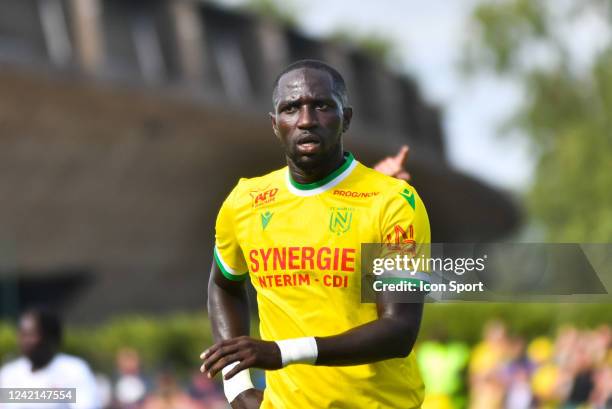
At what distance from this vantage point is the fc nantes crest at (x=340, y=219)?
5000 millimetres

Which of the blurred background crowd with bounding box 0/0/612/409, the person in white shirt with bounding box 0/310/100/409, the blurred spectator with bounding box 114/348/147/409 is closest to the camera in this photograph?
the person in white shirt with bounding box 0/310/100/409

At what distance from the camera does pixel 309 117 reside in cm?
489

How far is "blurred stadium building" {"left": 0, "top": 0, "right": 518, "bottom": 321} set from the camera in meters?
35.8

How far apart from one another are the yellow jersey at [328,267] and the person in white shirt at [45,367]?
435 cm

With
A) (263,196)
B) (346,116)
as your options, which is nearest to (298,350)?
(263,196)

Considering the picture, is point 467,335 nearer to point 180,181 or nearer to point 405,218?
point 180,181

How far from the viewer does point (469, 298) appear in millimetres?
5277

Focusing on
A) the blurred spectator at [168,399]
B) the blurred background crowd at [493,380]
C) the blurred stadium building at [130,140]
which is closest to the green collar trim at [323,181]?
the blurred background crowd at [493,380]

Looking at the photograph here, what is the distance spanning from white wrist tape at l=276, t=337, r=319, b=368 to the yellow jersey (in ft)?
1.13

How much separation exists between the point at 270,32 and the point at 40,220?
1109 cm

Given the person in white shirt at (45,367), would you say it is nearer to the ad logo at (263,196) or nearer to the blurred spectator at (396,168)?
the blurred spectator at (396,168)

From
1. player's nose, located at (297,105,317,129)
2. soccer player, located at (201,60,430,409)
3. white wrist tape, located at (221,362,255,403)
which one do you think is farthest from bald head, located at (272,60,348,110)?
white wrist tape, located at (221,362,255,403)

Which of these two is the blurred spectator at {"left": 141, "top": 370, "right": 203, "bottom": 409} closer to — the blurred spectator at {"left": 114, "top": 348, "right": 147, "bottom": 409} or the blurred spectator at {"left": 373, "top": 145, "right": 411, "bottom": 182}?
the blurred spectator at {"left": 114, "top": 348, "right": 147, "bottom": 409}

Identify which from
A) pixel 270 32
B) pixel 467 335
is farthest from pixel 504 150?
pixel 467 335
